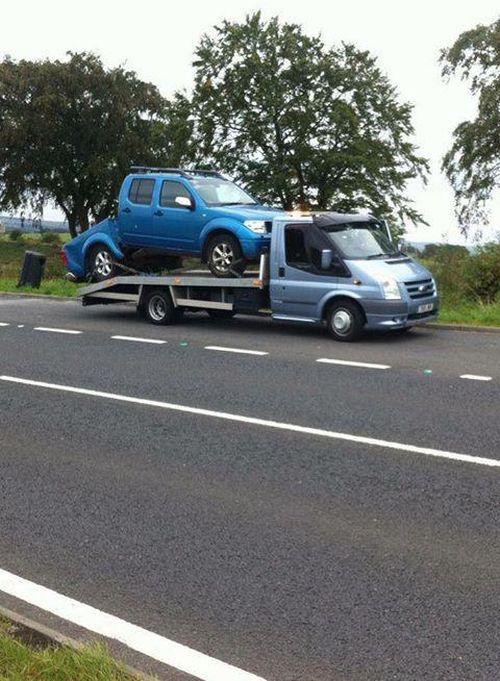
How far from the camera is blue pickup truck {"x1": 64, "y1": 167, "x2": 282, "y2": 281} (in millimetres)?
15273

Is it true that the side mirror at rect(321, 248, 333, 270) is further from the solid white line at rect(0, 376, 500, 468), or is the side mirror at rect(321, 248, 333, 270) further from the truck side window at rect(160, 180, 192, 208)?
the solid white line at rect(0, 376, 500, 468)

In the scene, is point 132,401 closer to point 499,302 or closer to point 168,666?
point 168,666

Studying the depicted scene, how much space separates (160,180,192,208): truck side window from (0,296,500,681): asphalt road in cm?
501

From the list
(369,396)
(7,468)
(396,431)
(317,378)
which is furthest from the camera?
(317,378)

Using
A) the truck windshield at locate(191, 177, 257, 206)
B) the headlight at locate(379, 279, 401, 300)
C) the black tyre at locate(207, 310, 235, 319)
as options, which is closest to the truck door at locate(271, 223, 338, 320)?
the headlight at locate(379, 279, 401, 300)

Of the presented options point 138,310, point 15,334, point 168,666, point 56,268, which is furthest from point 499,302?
point 56,268

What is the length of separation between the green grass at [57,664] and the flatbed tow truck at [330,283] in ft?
34.8

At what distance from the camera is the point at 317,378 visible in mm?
11117

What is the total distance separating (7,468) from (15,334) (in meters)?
8.76

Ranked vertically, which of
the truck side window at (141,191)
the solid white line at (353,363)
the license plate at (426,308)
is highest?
the truck side window at (141,191)

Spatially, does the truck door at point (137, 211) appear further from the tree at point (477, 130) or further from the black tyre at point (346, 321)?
the tree at point (477, 130)

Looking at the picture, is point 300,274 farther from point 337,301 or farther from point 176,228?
point 176,228

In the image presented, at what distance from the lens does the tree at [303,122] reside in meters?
49.0

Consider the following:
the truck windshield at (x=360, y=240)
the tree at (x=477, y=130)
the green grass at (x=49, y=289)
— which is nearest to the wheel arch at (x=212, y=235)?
the truck windshield at (x=360, y=240)
